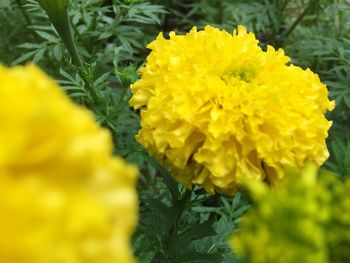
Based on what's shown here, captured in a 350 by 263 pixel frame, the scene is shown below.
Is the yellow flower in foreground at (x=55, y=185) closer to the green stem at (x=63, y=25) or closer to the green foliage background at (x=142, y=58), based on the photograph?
the green foliage background at (x=142, y=58)

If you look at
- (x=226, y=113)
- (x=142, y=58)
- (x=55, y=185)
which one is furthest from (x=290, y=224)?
(x=142, y=58)

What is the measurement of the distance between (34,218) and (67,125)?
7 cm

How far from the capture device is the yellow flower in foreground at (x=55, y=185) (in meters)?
0.36

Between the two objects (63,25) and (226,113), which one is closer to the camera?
(226,113)

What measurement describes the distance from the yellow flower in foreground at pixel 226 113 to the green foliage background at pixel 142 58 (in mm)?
143

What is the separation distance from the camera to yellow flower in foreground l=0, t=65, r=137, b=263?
0.36 meters

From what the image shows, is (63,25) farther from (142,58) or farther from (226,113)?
(142,58)

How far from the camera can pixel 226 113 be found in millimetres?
987

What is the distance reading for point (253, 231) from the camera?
17.3 inches

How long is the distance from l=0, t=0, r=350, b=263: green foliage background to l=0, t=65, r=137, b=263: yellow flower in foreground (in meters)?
0.61

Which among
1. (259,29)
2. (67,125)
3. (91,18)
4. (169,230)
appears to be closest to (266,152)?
(169,230)

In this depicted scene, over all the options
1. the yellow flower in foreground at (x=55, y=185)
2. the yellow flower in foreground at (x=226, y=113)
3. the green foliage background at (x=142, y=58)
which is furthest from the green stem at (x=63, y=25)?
the yellow flower in foreground at (x=55, y=185)

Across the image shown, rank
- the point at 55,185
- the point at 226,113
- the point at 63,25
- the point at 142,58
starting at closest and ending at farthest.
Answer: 1. the point at 55,185
2. the point at 226,113
3. the point at 63,25
4. the point at 142,58

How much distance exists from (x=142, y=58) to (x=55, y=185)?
187 cm
